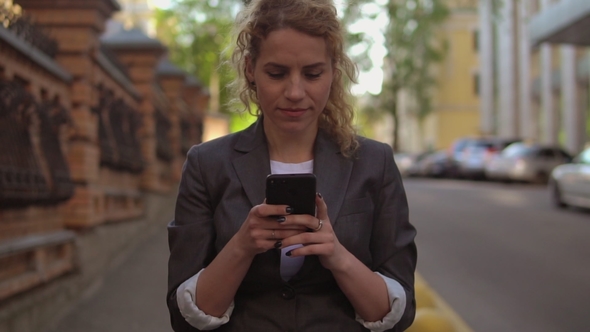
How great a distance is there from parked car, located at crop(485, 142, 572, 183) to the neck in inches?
1044

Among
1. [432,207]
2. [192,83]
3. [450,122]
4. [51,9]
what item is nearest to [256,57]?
[51,9]

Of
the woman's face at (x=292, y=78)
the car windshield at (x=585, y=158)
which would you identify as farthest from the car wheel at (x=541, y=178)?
the woman's face at (x=292, y=78)

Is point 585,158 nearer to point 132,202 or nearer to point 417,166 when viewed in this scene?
point 132,202

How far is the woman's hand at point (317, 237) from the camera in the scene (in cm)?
212

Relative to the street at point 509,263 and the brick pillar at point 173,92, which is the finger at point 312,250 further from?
the brick pillar at point 173,92

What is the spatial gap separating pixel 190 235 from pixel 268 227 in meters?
0.35

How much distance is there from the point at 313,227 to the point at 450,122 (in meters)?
59.6

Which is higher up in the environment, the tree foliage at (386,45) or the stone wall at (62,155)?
the tree foliage at (386,45)

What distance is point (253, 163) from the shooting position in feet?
8.01

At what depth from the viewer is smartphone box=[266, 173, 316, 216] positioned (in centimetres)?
210

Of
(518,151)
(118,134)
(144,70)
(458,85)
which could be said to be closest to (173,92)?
(144,70)

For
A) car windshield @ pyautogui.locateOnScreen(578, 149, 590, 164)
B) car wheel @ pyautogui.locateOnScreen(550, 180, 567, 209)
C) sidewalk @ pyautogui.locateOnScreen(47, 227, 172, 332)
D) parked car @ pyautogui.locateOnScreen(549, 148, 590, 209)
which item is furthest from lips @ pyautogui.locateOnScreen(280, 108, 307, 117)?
car wheel @ pyautogui.locateOnScreen(550, 180, 567, 209)

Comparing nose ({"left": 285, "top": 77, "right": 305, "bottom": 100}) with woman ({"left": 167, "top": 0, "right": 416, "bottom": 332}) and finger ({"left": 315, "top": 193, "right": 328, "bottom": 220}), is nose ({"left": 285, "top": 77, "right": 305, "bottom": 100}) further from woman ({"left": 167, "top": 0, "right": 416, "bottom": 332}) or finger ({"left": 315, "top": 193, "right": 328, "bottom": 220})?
finger ({"left": 315, "top": 193, "right": 328, "bottom": 220})

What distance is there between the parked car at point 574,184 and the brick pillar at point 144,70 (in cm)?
916
